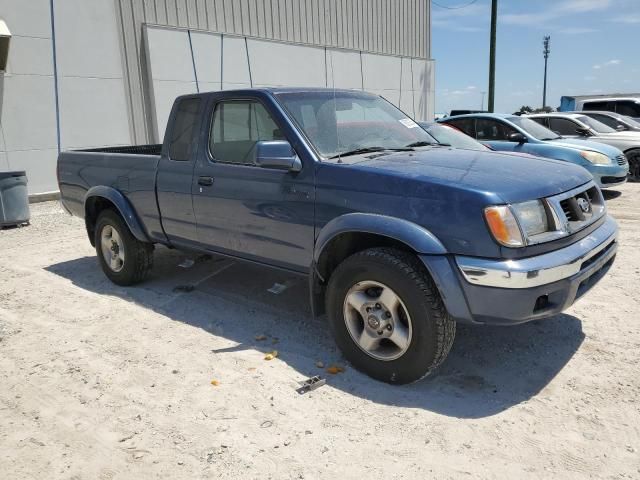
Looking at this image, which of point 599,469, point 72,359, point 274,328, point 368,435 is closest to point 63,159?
point 72,359

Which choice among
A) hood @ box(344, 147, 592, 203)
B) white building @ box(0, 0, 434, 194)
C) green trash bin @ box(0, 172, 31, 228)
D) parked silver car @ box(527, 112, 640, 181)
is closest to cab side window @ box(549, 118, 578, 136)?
parked silver car @ box(527, 112, 640, 181)

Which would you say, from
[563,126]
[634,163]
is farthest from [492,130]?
[634,163]

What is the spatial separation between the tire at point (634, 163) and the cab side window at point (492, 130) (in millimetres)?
3671

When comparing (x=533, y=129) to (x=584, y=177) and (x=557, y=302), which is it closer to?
(x=584, y=177)

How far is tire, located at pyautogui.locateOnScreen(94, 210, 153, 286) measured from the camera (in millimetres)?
5441

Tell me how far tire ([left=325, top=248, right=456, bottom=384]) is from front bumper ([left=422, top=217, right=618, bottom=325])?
121mm

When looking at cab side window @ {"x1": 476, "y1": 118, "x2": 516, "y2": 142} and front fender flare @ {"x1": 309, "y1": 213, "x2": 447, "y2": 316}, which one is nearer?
front fender flare @ {"x1": 309, "y1": 213, "x2": 447, "y2": 316}

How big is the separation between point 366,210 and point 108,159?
3251 millimetres

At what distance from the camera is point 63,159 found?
6156 mm

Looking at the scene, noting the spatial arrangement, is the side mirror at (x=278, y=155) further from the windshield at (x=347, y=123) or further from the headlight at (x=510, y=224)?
the headlight at (x=510, y=224)

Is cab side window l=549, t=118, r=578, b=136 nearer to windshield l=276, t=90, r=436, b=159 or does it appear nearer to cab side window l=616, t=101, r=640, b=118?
cab side window l=616, t=101, r=640, b=118

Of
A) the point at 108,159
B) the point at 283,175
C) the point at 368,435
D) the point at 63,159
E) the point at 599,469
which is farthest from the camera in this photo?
the point at 63,159

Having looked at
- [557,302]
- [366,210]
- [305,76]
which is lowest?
[557,302]

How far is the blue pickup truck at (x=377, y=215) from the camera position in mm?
3039
